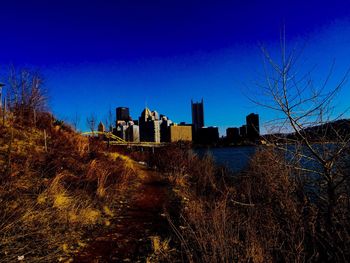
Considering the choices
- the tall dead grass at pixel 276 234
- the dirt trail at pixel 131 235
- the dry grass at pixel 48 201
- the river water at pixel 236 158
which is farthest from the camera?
the river water at pixel 236 158

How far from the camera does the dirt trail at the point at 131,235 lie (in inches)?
201

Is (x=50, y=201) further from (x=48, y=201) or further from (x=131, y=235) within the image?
(x=131, y=235)

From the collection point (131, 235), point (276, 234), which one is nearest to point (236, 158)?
point (131, 235)

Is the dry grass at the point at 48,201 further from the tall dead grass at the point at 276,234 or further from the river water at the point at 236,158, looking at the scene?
the river water at the point at 236,158

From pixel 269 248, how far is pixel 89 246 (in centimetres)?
323

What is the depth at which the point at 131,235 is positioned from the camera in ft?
20.4

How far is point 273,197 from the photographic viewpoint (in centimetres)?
615

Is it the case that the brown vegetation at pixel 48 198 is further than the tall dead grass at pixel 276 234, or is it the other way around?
the brown vegetation at pixel 48 198

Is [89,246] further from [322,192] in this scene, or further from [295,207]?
[322,192]

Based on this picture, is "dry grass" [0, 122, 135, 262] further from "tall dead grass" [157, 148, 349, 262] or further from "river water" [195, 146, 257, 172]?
"river water" [195, 146, 257, 172]

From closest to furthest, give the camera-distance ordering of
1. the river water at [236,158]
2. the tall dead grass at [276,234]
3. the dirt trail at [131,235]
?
the tall dead grass at [276,234], the dirt trail at [131,235], the river water at [236,158]

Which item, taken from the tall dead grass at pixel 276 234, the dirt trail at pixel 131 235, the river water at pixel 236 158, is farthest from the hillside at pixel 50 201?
the river water at pixel 236 158

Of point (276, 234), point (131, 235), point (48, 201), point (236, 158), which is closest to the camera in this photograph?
point (276, 234)

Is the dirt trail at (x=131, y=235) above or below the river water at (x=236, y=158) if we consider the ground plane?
below
